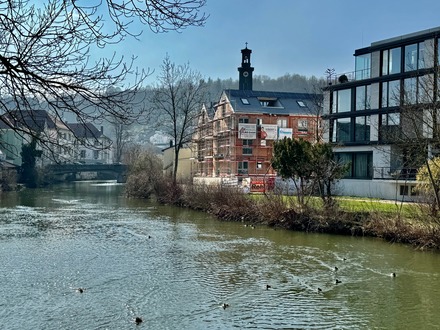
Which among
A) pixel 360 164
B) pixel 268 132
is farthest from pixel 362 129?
pixel 268 132

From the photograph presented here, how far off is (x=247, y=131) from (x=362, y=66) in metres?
18.4

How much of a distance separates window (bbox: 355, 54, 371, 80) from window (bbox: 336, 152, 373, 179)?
20.4 feet

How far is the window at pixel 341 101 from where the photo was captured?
42.9 meters

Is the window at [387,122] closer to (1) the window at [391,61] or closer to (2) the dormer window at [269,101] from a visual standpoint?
(1) the window at [391,61]

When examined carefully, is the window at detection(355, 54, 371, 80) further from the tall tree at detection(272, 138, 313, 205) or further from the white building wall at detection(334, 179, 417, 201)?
the tall tree at detection(272, 138, 313, 205)

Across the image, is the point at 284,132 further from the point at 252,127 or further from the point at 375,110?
the point at 375,110

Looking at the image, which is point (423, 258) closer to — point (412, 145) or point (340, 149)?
point (412, 145)

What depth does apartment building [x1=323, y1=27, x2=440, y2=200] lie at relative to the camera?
3453 centimetres

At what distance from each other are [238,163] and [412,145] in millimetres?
35941

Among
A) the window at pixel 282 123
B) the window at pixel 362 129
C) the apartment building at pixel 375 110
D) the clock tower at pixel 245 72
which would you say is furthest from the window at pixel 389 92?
the clock tower at pixel 245 72

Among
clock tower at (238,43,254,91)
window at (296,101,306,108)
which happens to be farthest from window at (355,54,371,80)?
clock tower at (238,43,254,91)

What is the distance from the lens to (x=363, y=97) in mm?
41438

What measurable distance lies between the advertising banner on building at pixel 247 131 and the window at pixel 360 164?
644 inches

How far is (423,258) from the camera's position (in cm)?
1816
